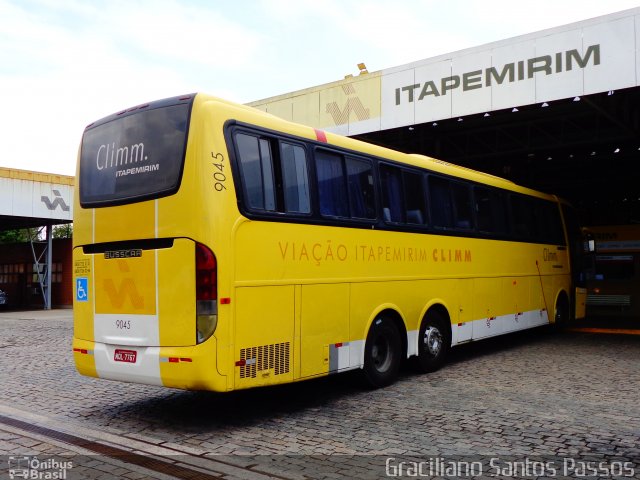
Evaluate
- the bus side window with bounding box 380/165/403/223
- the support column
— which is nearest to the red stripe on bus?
the bus side window with bounding box 380/165/403/223

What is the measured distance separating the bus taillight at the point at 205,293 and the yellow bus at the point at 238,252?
0.5 inches

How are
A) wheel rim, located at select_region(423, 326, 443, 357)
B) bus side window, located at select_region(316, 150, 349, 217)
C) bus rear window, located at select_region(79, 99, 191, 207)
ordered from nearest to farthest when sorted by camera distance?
bus rear window, located at select_region(79, 99, 191, 207)
bus side window, located at select_region(316, 150, 349, 217)
wheel rim, located at select_region(423, 326, 443, 357)

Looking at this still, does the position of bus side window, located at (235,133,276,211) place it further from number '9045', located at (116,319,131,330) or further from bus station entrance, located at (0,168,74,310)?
bus station entrance, located at (0,168,74,310)

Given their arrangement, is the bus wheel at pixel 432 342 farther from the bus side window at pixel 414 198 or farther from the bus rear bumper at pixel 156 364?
the bus rear bumper at pixel 156 364

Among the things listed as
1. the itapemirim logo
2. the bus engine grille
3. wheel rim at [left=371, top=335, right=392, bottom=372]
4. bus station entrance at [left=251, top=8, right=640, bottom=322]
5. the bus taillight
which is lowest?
wheel rim at [left=371, top=335, right=392, bottom=372]

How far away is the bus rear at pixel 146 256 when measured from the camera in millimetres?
5941

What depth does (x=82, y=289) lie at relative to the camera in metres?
6.92

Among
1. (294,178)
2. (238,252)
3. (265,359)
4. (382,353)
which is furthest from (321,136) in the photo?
(382,353)

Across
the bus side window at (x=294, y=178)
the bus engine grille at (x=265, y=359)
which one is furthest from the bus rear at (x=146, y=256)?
the bus side window at (x=294, y=178)

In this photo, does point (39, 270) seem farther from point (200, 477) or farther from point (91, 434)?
point (200, 477)

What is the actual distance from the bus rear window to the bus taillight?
0.79m

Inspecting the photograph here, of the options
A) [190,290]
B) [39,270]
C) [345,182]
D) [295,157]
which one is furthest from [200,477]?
[39,270]

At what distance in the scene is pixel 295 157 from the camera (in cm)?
700

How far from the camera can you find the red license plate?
634 cm
